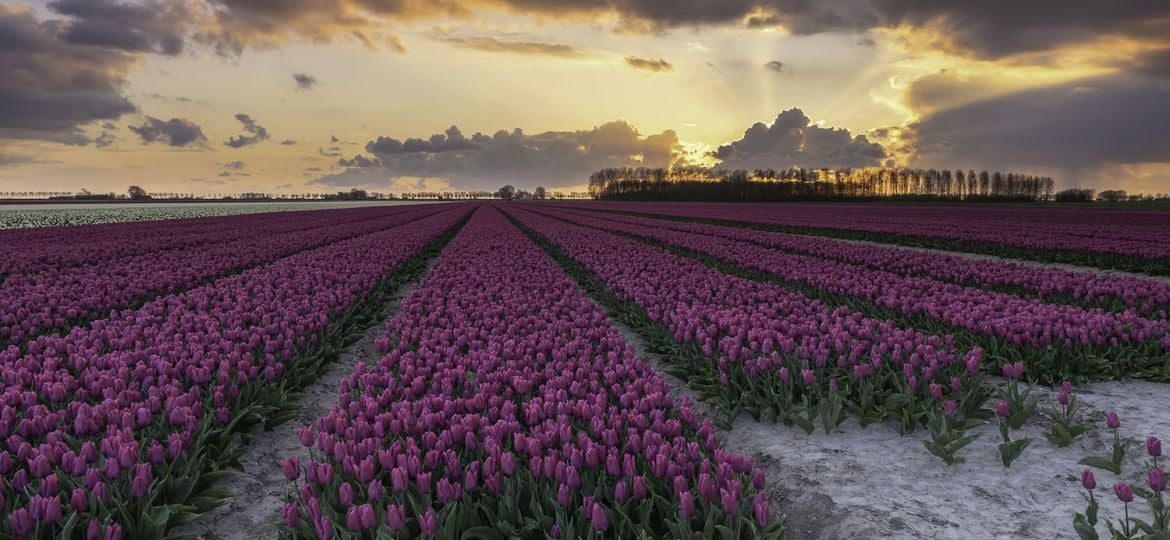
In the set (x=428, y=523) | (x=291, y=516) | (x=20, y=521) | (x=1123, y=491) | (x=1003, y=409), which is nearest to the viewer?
(x=428, y=523)

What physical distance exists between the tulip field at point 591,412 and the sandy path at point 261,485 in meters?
0.05

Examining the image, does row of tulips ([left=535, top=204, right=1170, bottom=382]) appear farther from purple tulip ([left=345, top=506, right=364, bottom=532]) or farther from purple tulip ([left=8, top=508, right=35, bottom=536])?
purple tulip ([left=8, top=508, right=35, bottom=536])

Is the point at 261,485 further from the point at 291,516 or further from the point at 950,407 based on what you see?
the point at 950,407

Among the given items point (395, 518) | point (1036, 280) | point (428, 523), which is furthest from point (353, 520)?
point (1036, 280)

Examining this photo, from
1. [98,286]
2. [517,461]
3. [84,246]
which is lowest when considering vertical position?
[517,461]

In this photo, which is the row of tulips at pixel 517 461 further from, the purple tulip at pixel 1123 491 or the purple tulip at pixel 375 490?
the purple tulip at pixel 1123 491

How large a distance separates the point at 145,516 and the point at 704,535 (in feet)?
10.6

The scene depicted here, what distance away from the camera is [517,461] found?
3.86 meters

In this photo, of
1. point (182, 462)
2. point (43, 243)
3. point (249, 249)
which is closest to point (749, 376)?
point (182, 462)

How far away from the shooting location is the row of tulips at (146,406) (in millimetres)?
3549

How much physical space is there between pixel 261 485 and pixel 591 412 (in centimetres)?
274

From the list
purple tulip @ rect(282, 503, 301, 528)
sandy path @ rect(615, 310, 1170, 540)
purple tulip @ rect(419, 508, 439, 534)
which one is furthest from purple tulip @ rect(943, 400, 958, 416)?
purple tulip @ rect(282, 503, 301, 528)

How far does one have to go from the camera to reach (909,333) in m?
6.71

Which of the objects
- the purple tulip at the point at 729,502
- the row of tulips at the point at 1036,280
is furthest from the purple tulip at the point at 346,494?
the row of tulips at the point at 1036,280
